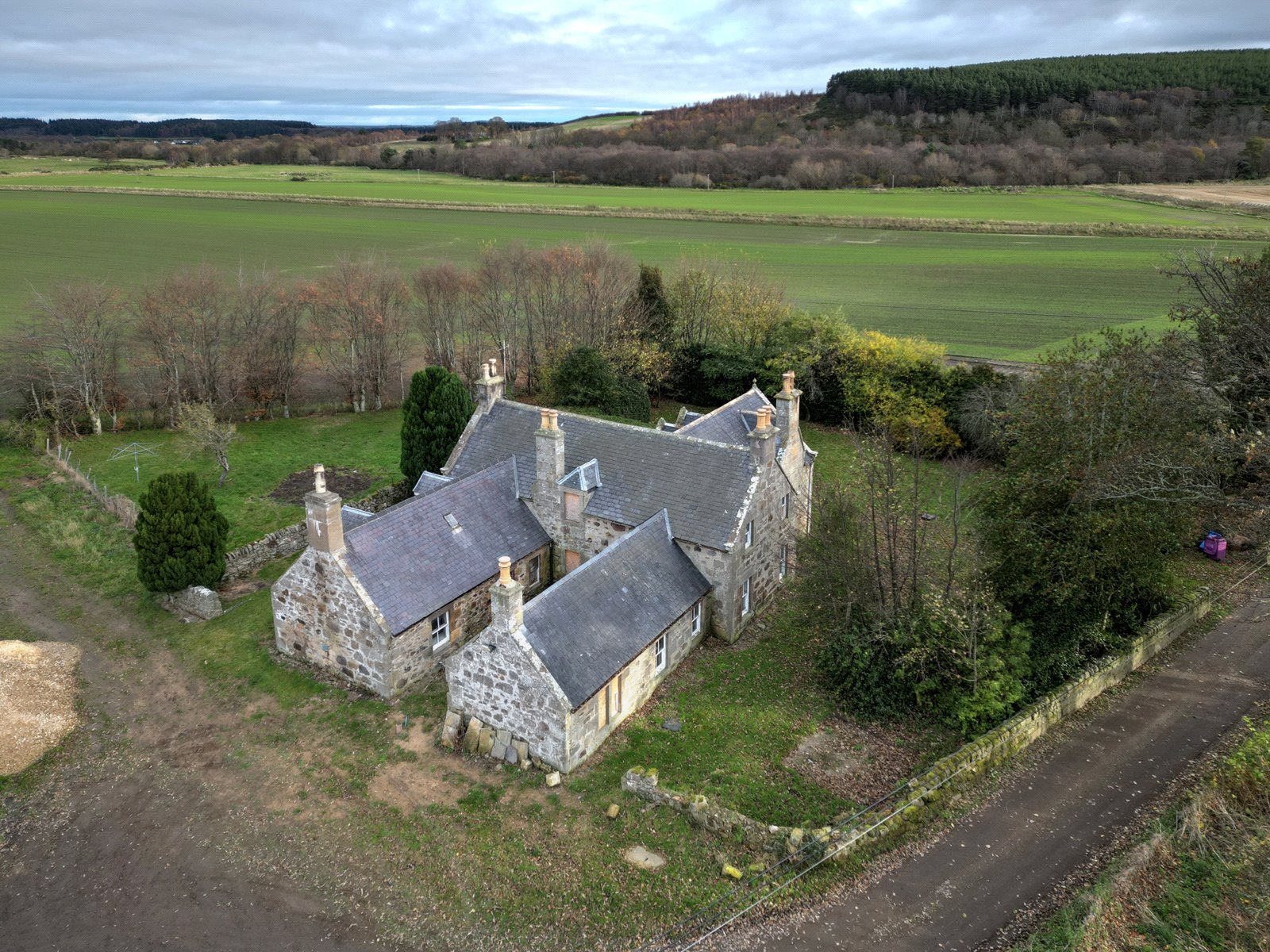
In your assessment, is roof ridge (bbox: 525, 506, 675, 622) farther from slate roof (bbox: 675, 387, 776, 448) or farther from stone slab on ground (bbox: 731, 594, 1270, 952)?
stone slab on ground (bbox: 731, 594, 1270, 952)

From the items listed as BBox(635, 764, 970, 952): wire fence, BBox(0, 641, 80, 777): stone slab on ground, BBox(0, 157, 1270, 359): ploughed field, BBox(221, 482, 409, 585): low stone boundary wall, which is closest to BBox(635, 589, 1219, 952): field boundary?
BBox(635, 764, 970, 952): wire fence

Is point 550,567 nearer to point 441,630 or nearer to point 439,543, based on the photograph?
point 439,543

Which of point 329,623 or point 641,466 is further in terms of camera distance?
point 641,466

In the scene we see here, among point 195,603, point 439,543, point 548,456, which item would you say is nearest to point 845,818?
point 439,543

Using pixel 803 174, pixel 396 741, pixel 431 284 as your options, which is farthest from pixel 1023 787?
pixel 803 174

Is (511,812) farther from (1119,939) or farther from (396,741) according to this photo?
(1119,939)
